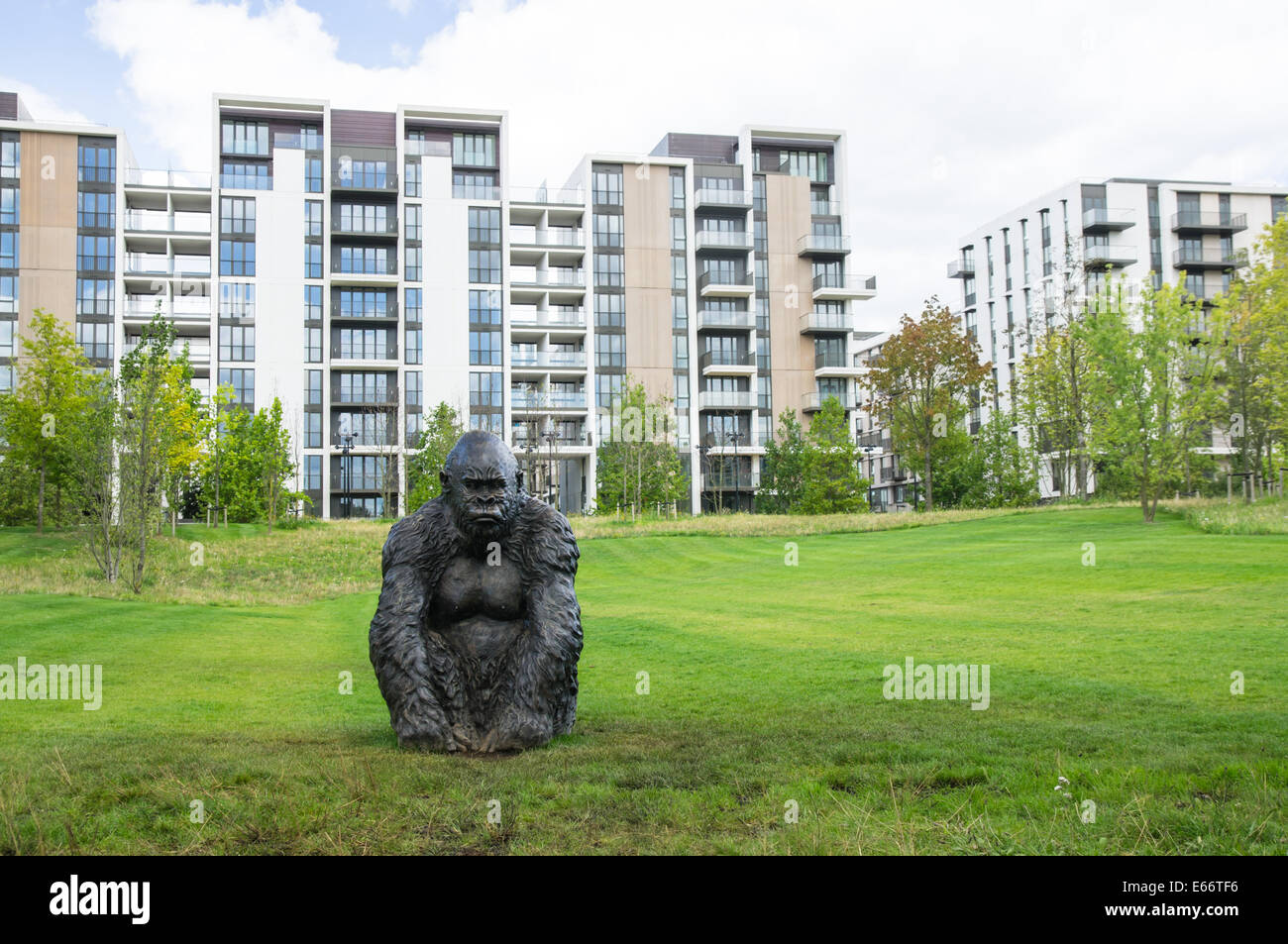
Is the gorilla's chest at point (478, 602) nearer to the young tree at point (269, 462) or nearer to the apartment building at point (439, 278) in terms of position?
the young tree at point (269, 462)

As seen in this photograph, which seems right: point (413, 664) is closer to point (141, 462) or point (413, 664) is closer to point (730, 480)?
point (141, 462)

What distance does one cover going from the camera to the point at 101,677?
44.1 feet

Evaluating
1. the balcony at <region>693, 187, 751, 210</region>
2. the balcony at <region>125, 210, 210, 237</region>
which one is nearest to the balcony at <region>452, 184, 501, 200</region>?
the balcony at <region>693, 187, 751, 210</region>

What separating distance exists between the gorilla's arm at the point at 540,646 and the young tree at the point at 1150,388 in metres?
33.8

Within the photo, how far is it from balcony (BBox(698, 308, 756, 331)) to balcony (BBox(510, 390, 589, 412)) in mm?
12211

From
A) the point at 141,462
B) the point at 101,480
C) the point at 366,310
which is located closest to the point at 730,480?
the point at 366,310

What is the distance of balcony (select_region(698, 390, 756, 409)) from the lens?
8712 centimetres

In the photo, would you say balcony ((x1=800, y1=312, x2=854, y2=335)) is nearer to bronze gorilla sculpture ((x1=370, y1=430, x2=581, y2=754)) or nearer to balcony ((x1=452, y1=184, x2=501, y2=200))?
balcony ((x1=452, y1=184, x2=501, y2=200))

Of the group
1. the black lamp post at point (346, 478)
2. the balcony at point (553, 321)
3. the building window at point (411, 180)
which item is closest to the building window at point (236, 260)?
the building window at point (411, 180)

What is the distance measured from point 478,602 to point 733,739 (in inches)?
92.7

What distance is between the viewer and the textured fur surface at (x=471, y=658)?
25.8ft

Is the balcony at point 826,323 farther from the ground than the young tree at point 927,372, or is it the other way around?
the balcony at point 826,323
